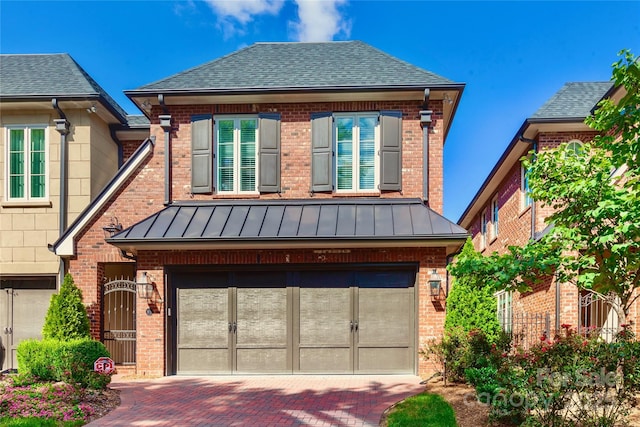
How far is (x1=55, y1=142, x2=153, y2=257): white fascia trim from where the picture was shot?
11.0 metres

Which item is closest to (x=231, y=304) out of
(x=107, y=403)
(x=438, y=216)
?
(x=107, y=403)

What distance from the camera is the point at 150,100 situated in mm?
11258

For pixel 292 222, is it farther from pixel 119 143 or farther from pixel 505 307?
pixel 505 307

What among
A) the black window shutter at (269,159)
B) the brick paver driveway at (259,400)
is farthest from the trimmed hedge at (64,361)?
the black window shutter at (269,159)

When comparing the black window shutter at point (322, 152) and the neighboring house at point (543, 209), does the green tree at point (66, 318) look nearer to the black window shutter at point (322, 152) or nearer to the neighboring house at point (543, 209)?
the black window shutter at point (322, 152)

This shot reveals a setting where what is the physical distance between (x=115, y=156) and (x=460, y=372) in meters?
10.6

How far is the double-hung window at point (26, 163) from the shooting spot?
1190 centimetres

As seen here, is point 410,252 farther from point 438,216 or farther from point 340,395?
point 340,395

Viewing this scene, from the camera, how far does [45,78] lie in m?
12.7

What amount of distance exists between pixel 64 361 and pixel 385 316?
21.4ft

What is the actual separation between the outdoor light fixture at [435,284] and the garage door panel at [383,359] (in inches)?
53.9

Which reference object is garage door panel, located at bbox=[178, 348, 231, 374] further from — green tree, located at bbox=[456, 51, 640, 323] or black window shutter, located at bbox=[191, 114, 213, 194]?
green tree, located at bbox=[456, 51, 640, 323]

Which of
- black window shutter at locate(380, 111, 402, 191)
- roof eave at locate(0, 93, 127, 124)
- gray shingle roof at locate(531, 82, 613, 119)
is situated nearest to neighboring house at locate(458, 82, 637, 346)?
gray shingle roof at locate(531, 82, 613, 119)

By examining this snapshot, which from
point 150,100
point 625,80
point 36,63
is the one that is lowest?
point 625,80
